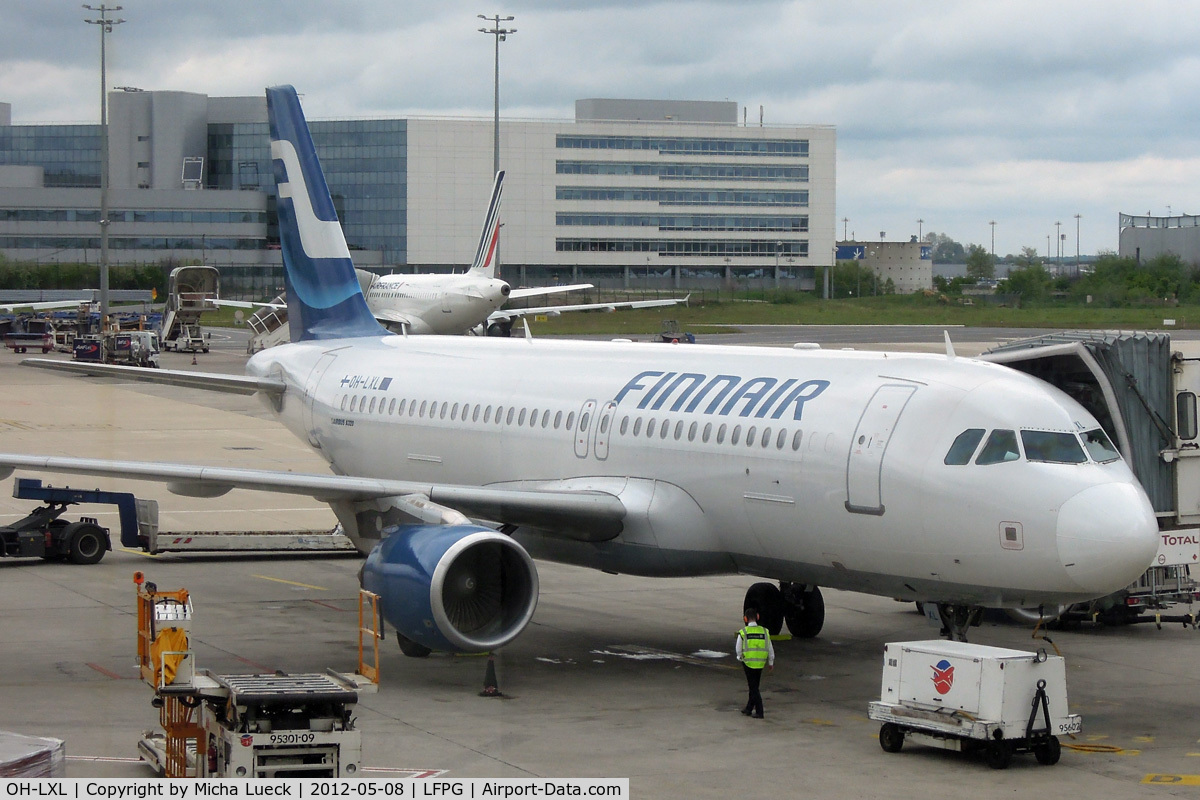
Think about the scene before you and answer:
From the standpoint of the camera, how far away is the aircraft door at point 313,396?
26462 mm

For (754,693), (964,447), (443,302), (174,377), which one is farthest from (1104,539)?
(443,302)

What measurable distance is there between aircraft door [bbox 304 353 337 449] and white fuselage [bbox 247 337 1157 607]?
3.32m

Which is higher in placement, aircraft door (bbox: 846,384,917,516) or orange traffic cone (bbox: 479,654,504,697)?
aircraft door (bbox: 846,384,917,516)

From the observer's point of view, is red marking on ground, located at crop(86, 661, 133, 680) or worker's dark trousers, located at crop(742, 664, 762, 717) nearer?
worker's dark trousers, located at crop(742, 664, 762, 717)

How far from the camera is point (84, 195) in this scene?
11462 centimetres

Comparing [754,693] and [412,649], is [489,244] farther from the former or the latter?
[754,693]

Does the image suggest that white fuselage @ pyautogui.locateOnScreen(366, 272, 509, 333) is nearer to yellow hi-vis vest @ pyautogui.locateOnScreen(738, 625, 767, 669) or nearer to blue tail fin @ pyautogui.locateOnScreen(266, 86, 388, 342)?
blue tail fin @ pyautogui.locateOnScreen(266, 86, 388, 342)

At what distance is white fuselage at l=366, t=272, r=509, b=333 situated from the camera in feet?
217

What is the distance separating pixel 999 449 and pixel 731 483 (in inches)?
132

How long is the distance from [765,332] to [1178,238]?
5515cm

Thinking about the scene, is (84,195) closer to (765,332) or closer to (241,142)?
(241,142)

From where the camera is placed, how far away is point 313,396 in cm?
2648

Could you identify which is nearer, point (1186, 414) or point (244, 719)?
point (244, 719)

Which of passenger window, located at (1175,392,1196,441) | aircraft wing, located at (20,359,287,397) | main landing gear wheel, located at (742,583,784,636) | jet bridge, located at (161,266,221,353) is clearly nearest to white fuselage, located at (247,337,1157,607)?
main landing gear wheel, located at (742,583,784,636)
